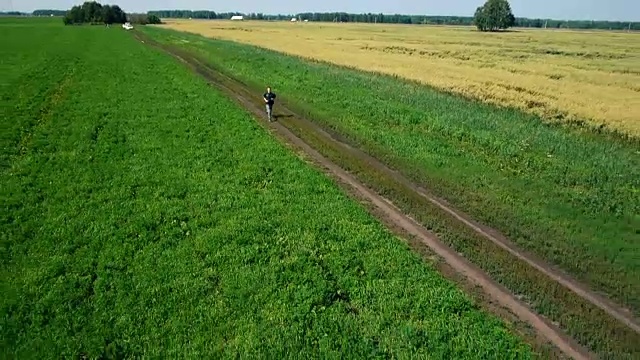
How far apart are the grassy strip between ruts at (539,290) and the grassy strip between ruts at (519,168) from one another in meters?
0.88

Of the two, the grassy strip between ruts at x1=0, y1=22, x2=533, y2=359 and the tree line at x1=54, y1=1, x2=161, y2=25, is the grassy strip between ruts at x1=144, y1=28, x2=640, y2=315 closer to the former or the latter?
Answer: the grassy strip between ruts at x1=0, y1=22, x2=533, y2=359

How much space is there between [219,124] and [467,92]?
65.5 feet

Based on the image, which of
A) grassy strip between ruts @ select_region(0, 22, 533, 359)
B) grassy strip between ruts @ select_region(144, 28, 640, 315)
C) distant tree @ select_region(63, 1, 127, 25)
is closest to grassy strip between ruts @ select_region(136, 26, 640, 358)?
grassy strip between ruts @ select_region(144, 28, 640, 315)

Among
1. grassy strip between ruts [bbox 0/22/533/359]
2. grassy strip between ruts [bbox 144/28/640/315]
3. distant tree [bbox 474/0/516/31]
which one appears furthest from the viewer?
distant tree [bbox 474/0/516/31]

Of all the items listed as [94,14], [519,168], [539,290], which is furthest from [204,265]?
[94,14]

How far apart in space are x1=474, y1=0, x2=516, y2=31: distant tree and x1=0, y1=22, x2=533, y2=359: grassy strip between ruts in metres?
154

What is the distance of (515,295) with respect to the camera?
920cm

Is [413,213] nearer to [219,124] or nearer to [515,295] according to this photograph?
[515,295]

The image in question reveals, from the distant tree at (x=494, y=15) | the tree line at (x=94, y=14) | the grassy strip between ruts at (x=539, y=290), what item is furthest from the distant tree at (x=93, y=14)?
the grassy strip between ruts at (x=539, y=290)

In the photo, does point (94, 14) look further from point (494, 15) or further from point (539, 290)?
point (539, 290)

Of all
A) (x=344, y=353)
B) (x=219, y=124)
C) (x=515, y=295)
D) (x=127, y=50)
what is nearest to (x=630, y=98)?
(x=219, y=124)

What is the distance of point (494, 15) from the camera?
6068 inches

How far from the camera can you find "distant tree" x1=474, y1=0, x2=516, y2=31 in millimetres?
153875

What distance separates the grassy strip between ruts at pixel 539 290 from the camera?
26.2 feet
